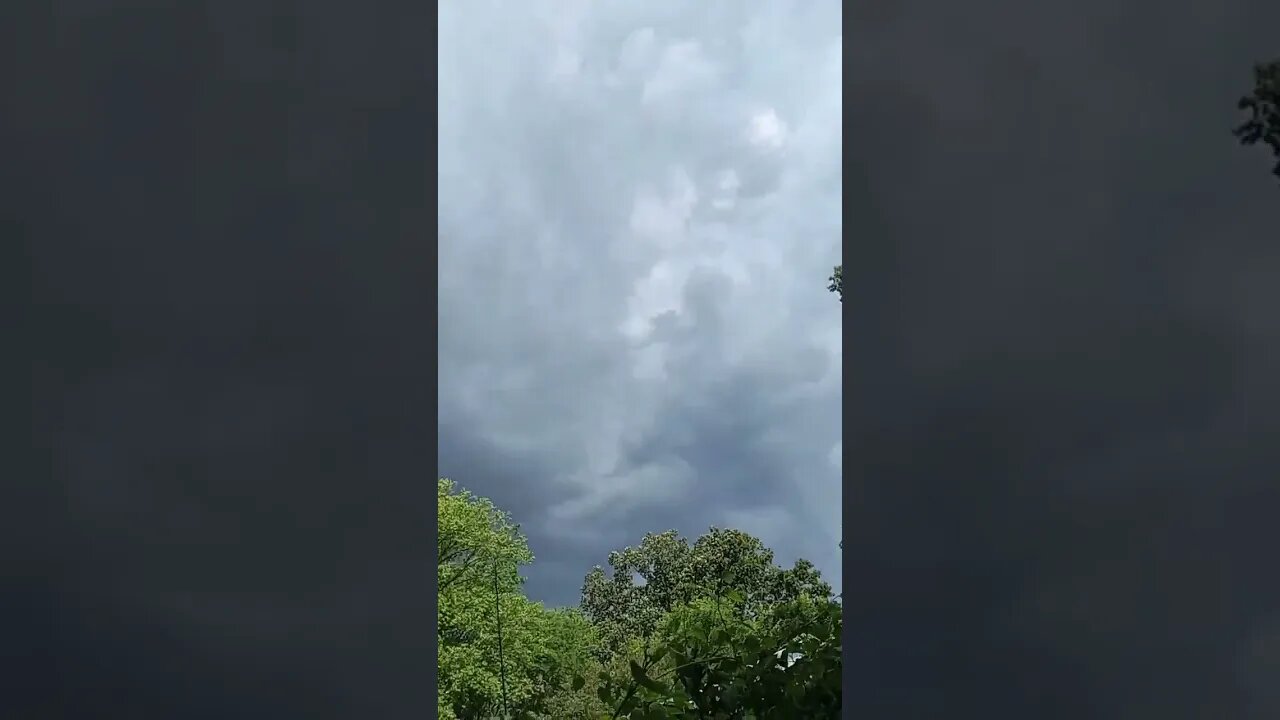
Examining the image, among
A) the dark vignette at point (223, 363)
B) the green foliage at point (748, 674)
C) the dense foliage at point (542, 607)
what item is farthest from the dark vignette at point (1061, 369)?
the dense foliage at point (542, 607)

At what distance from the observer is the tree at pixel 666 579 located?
9.45 meters

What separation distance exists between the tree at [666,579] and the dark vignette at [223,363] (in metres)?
7.65

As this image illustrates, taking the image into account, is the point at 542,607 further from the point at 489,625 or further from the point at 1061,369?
the point at 1061,369

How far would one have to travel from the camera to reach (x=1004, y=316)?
6.42 feet

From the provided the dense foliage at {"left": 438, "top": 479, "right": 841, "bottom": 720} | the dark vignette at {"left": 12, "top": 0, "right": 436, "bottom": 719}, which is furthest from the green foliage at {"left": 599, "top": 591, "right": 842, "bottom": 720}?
the dense foliage at {"left": 438, "top": 479, "right": 841, "bottom": 720}

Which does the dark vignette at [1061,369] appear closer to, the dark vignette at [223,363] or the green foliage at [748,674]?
the green foliage at [748,674]

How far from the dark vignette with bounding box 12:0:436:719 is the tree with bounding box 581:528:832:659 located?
7649 millimetres

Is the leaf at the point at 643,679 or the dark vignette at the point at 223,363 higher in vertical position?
the dark vignette at the point at 223,363

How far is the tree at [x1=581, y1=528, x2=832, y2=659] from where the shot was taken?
31.0ft

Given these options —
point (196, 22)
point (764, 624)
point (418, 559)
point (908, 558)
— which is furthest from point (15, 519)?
point (908, 558)

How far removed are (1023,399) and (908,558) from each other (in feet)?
1.15

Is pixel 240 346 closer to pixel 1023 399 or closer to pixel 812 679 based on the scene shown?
pixel 812 679

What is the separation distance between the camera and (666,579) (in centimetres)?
1091

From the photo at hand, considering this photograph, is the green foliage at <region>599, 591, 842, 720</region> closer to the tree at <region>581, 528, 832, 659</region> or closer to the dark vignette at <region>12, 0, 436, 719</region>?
the dark vignette at <region>12, 0, 436, 719</region>
